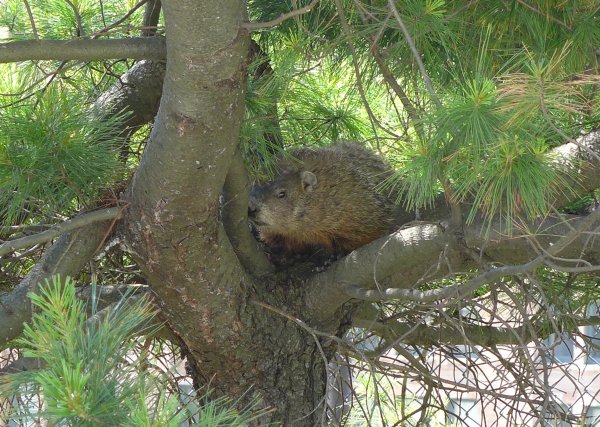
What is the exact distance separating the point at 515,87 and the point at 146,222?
3.95ft

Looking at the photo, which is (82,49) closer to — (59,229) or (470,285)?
(59,229)

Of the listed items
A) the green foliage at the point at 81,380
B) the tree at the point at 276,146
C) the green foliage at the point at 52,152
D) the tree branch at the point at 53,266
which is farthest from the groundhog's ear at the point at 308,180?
the green foliage at the point at 81,380

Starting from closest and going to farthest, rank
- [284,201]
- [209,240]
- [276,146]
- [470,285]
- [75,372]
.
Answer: [75,372]
[470,285]
[209,240]
[276,146]
[284,201]

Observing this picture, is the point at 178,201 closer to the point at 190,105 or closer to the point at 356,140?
the point at 190,105

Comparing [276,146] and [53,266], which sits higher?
[276,146]

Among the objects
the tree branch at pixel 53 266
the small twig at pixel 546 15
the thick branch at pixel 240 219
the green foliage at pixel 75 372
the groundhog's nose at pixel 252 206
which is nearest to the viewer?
the green foliage at pixel 75 372

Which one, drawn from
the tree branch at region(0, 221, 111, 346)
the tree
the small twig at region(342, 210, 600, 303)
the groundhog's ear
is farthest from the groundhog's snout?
the tree branch at region(0, 221, 111, 346)

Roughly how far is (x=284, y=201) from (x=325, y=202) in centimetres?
17

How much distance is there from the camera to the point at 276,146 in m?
2.91

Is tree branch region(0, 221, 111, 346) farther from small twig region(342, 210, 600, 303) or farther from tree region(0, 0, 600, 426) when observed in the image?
small twig region(342, 210, 600, 303)

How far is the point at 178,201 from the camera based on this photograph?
254 centimetres

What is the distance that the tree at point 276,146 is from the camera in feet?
6.61

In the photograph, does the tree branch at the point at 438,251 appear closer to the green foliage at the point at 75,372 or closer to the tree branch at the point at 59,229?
the tree branch at the point at 59,229

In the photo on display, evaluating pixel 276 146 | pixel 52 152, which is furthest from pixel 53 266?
pixel 276 146
